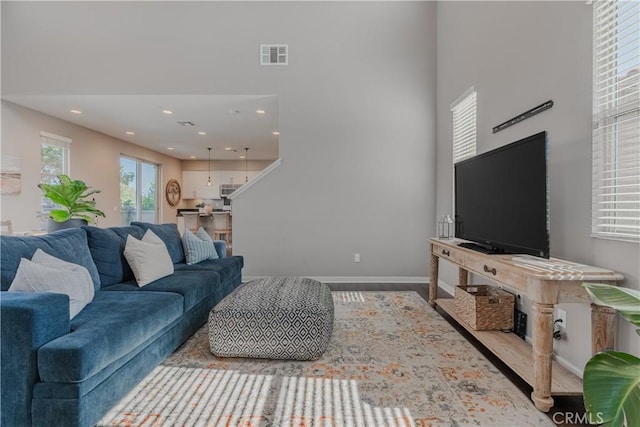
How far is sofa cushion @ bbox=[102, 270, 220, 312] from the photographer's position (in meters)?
2.59

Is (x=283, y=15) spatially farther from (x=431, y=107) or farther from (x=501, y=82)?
(x=501, y=82)

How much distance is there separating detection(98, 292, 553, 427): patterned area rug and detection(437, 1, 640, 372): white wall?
693mm

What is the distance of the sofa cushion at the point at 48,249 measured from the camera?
1.91m

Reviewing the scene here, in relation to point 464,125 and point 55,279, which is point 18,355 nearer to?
point 55,279

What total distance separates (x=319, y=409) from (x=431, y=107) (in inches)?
170

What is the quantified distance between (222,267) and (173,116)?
350cm

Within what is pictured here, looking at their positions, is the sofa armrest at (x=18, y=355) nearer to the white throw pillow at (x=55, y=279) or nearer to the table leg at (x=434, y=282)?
the white throw pillow at (x=55, y=279)

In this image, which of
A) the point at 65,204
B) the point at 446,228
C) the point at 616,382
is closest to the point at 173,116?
the point at 65,204

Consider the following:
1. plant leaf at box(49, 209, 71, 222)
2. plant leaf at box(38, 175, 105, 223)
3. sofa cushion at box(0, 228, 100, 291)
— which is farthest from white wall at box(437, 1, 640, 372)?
plant leaf at box(49, 209, 71, 222)

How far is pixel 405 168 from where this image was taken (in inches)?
190

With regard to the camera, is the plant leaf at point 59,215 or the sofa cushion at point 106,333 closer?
the sofa cushion at point 106,333

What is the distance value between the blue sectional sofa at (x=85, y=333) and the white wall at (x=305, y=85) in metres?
2.26

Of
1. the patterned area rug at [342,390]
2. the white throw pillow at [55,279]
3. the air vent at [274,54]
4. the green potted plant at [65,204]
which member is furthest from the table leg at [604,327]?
the air vent at [274,54]

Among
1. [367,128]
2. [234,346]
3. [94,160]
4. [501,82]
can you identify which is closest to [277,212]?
[367,128]
